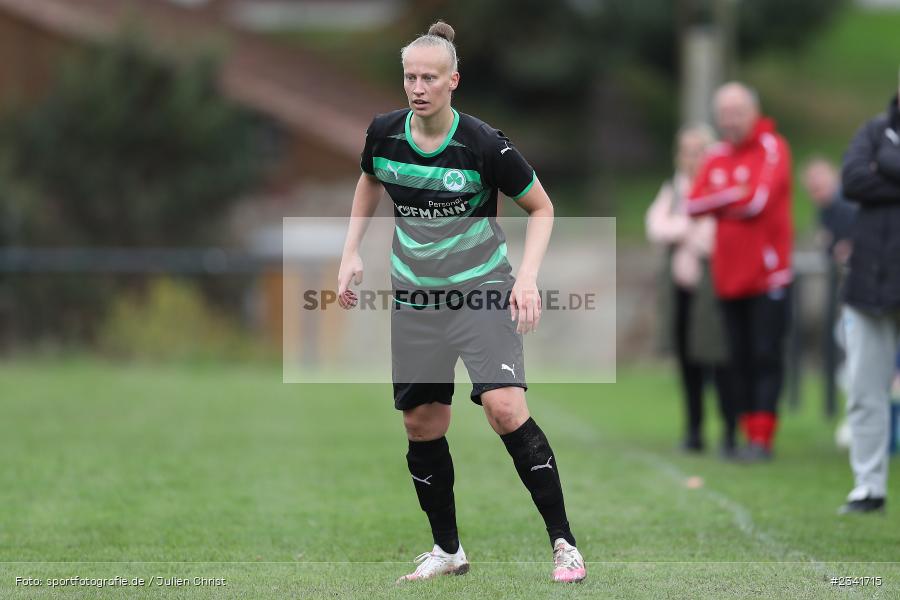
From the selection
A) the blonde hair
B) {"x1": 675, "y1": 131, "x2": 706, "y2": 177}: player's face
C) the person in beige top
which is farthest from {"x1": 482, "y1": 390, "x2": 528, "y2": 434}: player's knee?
{"x1": 675, "y1": 131, "x2": 706, "y2": 177}: player's face

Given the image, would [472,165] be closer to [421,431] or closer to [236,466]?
[421,431]

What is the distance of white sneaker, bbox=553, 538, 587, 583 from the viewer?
17.3 feet

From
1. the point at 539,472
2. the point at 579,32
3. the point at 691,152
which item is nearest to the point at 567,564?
the point at 539,472

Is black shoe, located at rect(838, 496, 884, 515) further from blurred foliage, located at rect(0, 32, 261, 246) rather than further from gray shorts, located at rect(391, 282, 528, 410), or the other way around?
blurred foliage, located at rect(0, 32, 261, 246)

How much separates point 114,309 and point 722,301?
11.9 meters

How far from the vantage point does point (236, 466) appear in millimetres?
9062

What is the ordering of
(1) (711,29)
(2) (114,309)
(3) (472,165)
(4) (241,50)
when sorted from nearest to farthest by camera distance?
(3) (472,165), (1) (711,29), (2) (114,309), (4) (241,50)

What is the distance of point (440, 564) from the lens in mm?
5543

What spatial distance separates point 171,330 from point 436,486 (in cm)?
1431

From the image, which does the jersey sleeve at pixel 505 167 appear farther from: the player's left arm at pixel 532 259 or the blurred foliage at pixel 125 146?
the blurred foliage at pixel 125 146

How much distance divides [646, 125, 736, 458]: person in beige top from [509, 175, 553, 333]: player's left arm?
4502 millimetres

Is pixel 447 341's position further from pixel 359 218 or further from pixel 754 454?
pixel 754 454

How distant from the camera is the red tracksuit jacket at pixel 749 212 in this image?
9312 millimetres

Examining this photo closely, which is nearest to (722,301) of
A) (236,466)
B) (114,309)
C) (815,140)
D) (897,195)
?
(897,195)
